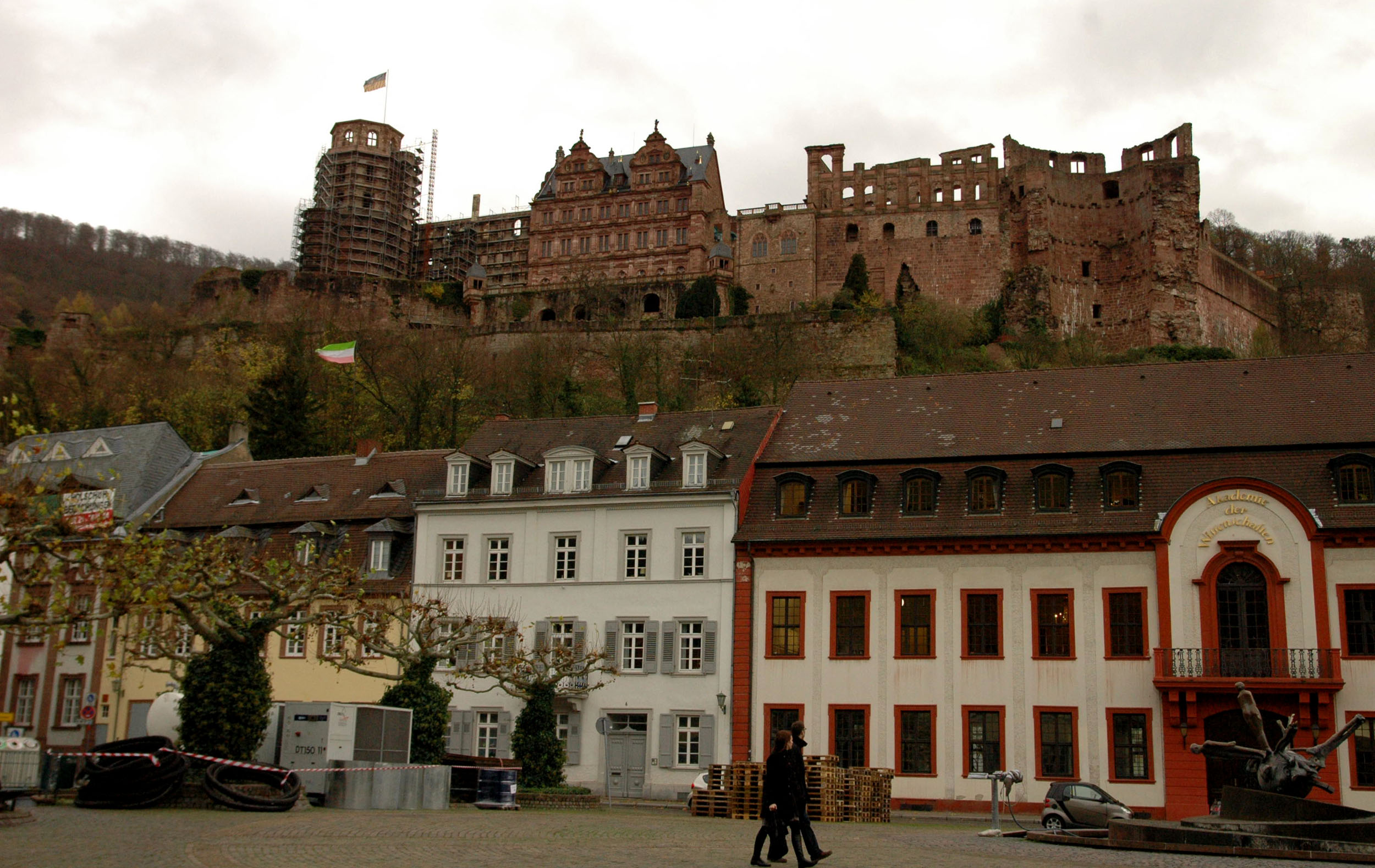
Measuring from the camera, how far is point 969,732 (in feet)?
113

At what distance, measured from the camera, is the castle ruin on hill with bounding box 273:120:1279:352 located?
295 feet

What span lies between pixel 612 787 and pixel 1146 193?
217 feet

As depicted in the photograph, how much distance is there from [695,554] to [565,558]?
3.98 m

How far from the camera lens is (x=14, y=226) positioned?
124438mm

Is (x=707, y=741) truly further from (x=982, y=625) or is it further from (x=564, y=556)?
(x=982, y=625)

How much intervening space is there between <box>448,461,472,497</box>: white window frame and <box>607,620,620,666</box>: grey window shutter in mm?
6397

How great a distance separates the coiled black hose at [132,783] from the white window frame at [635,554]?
56.7ft

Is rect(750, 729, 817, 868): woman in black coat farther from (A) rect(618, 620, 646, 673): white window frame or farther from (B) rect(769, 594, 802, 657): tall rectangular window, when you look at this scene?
(A) rect(618, 620, 646, 673): white window frame

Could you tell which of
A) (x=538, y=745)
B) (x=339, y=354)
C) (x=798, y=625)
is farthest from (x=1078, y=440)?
(x=339, y=354)

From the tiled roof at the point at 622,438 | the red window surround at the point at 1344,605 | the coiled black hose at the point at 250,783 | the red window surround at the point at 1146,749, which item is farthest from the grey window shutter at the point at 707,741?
the red window surround at the point at 1344,605

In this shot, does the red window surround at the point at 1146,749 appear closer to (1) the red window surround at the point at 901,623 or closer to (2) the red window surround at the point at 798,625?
(1) the red window surround at the point at 901,623

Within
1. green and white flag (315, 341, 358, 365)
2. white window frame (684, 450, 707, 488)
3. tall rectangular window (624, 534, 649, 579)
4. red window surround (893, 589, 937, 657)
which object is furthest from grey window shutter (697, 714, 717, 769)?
green and white flag (315, 341, 358, 365)

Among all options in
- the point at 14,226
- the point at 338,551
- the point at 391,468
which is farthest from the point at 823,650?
the point at 14,226

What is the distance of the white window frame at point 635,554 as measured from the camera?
38750mm
